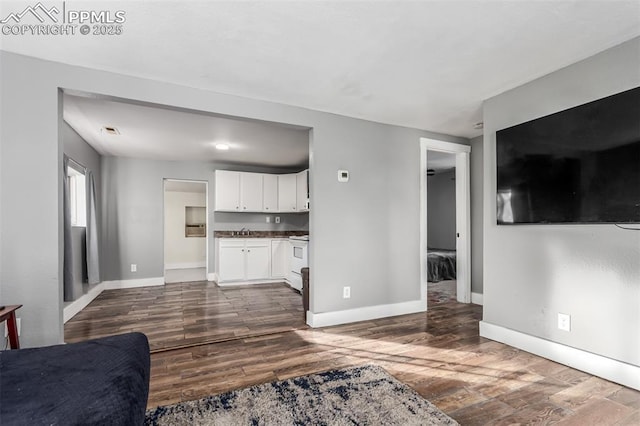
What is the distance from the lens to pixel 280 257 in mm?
6062

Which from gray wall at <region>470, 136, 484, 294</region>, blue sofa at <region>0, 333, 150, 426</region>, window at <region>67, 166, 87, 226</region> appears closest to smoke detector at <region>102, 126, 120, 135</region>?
window at <region>67, 166, 87, 226</region>

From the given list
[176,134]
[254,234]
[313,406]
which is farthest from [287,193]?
[313,406]

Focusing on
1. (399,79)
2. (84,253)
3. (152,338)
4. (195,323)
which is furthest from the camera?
(84,253)

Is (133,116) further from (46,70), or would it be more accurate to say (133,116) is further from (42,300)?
(42,300)

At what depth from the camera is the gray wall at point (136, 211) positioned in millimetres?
5395

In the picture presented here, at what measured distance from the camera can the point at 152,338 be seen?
295cm

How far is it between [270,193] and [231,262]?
5.39 ft

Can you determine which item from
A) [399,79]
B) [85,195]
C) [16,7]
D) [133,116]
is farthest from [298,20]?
[85,195]

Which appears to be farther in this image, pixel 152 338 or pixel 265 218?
pixel 265 218

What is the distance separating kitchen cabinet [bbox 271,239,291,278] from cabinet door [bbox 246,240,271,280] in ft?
0.30

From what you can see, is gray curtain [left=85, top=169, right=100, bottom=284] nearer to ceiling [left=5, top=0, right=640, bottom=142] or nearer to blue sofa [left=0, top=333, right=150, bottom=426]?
ceiling [left=5, top=0, right=640, bottom=142]

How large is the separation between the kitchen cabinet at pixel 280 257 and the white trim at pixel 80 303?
9.51 ft

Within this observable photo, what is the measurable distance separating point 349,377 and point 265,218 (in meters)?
4.81

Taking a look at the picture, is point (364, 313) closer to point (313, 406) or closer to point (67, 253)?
point (313, 406)
